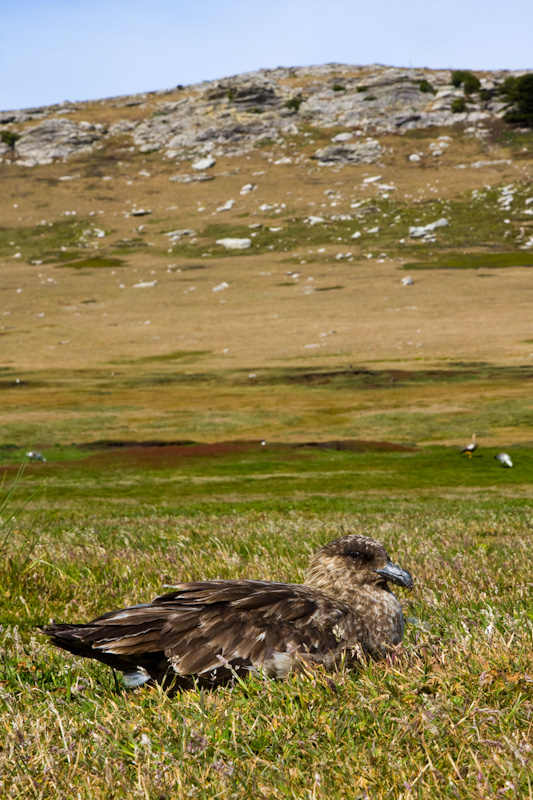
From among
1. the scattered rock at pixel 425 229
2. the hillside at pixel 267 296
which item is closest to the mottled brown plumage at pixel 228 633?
the hillside at pixel 267 296

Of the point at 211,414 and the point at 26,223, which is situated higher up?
the point at 26,223

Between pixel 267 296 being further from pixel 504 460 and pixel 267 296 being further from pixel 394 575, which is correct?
pixel 394 575

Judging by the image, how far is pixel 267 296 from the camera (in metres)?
133

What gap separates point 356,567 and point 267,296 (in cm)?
12806

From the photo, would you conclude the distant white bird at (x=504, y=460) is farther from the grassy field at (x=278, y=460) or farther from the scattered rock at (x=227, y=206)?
the scattered rock at (x=227, y=206)

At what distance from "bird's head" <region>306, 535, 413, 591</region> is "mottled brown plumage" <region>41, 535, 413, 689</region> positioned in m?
0.34

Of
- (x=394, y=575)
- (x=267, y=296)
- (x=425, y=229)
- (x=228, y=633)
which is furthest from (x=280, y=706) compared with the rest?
(x=425, y=229)

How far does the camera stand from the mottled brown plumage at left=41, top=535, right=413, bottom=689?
4973 mm

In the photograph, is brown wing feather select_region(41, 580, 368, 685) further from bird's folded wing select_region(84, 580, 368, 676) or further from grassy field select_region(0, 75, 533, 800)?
grassy field select_region(0, 75, 533, 800)

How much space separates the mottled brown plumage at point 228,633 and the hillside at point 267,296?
875 inches

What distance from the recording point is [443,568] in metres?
8.87

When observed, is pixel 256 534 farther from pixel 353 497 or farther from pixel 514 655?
pixel 353 497

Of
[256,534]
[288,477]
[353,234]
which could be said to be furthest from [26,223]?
[256,534]

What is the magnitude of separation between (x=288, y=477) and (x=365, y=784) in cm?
3711
